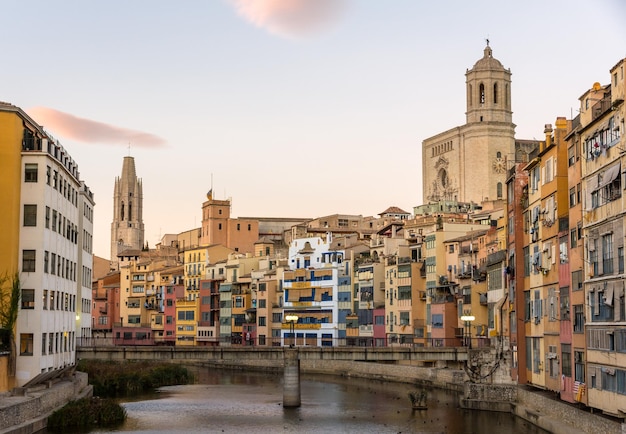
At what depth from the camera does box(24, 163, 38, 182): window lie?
59.9m

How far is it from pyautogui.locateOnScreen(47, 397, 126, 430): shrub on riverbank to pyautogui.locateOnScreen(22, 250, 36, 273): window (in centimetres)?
807

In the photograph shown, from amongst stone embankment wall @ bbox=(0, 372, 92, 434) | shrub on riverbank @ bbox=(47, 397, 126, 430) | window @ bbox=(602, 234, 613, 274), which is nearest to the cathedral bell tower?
stone embankment wall @ bbox=(0, 372, 92, 434)

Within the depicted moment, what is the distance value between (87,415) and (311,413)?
1597 centimetres

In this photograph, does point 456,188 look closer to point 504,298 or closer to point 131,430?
point 504,298

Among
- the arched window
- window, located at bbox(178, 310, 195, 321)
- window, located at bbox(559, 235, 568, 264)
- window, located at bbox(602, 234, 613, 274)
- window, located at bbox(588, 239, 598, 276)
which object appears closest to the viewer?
window, located at bbox(602, 234, 613, 274)

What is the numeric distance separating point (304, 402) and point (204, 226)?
11975 centimetres

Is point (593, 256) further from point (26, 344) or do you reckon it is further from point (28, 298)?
point (26, 344)

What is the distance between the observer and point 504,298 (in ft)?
243

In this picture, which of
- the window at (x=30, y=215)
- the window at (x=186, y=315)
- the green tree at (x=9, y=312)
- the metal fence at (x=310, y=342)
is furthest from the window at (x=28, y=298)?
the window at (x=186, y=315)

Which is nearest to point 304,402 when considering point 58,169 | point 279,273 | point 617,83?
point 58,169

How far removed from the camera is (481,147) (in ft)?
622

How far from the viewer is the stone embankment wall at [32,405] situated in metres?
49.4

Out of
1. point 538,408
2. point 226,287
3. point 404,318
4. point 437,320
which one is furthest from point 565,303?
point 226,287

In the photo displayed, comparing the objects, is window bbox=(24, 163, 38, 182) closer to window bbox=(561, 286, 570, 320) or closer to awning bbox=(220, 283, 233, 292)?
window bbox=(561, 286, 570, 320)
